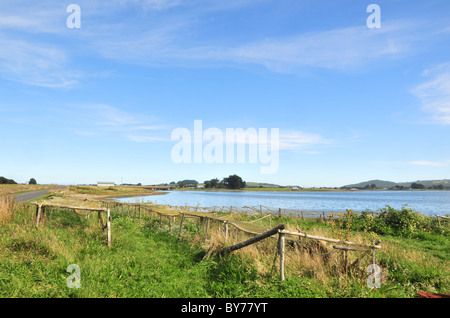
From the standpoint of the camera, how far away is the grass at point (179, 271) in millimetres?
5719

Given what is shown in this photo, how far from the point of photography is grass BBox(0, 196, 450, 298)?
572 cm

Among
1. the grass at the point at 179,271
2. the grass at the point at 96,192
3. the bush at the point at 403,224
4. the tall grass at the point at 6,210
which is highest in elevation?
the tall grass at the point at 6,210

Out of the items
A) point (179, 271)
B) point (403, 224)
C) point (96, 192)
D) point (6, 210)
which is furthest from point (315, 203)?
point (6, 210)

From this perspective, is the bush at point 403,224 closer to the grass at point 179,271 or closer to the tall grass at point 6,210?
the grass at point 179,271

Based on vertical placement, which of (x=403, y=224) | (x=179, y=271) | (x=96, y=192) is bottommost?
(x=96, y=192)

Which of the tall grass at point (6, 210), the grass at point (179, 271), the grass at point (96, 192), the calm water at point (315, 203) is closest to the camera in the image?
the grass at point (179, 271)

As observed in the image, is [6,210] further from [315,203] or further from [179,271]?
[315,203]

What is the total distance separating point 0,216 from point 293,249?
10527mm

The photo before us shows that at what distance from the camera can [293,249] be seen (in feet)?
26.0

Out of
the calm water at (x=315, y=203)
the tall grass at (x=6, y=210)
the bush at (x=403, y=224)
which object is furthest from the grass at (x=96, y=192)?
the bush at (x=403, y=224)

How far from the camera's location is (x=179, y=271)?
25.7 feet
